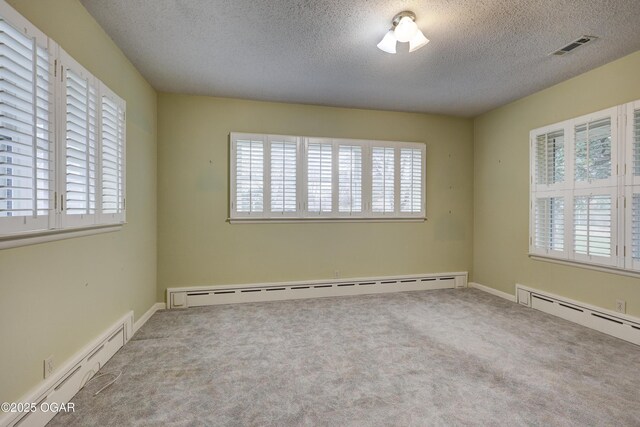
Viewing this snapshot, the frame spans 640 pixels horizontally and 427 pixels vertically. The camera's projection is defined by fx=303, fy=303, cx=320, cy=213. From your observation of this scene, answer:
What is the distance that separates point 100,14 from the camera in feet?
7.52

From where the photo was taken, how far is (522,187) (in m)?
4.00

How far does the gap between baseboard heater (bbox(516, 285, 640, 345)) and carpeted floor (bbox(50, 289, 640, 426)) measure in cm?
12

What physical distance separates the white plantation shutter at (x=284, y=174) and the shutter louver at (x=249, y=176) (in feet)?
0.52

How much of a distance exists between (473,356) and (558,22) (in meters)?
2.75

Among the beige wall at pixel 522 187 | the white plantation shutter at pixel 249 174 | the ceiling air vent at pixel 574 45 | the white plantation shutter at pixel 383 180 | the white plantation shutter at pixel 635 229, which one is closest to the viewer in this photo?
the ceiling air vent at pixel 574 45

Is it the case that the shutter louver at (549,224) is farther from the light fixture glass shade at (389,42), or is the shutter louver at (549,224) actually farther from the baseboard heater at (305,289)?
the light fixture glass shade at (389,42)

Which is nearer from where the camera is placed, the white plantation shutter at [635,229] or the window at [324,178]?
the white plantation shutter at [635,229]

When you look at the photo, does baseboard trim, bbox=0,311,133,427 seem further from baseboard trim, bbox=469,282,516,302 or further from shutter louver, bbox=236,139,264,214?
baseboard trim, bbox=469,282,516,302

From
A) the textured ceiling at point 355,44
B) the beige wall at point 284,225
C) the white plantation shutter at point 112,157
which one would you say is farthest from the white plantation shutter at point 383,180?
the white plantation shutter at point 112,157

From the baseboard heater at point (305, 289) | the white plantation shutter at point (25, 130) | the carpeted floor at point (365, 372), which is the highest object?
the white plantation shutter at point (25, 130)

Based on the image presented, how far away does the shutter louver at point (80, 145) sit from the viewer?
196cm

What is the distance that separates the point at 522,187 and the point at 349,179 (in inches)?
89.7

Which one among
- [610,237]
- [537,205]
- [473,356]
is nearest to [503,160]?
[537,205]

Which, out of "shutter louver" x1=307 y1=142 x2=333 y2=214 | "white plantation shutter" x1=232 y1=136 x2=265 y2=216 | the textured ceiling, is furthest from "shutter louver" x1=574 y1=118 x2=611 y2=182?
"white plantation shutter" x1=232 y1=136 x2=265 y2=216
